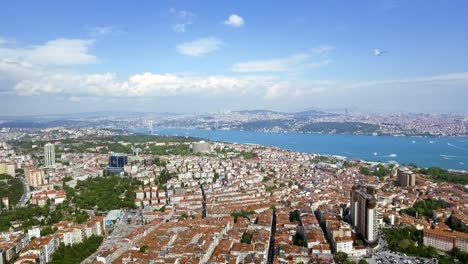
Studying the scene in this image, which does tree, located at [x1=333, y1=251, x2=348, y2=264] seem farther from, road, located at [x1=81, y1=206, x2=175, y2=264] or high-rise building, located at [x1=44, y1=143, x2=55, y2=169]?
high-rise building, located at [x1=44, y1=143, x2=55, y2=169]

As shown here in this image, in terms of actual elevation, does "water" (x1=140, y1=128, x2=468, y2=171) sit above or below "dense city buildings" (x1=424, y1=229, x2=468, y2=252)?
below

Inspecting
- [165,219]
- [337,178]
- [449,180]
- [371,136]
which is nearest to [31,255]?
[165,219]

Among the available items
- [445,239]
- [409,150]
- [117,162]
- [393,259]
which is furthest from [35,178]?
[409,150]

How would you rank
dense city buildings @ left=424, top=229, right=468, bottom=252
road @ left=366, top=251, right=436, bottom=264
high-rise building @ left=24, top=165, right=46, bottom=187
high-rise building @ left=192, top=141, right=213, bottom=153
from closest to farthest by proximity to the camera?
road @ left=366, top=251, right=436, bottom=264, dense city buildings @ left=424, top=229, right=468, bottom=252, high-rise building @ left=24, top=165, right=46, bottom=187, high-rise building @ left=192, top=141, right=213, bottom=153

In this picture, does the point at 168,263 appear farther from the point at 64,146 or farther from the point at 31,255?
the point at 64,146

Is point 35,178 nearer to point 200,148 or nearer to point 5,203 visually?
point 5,203

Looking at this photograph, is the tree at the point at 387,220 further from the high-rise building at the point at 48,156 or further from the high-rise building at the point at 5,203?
the high-rise building at the point at 48,156

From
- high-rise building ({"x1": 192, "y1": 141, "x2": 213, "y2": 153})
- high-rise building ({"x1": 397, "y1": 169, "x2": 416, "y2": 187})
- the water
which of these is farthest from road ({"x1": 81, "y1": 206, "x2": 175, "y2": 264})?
the water

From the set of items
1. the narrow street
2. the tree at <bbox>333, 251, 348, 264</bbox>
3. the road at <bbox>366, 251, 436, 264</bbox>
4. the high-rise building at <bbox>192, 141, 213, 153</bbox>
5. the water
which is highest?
the high-rise building at <bbox>192, 141, 213, 153</bbox>
